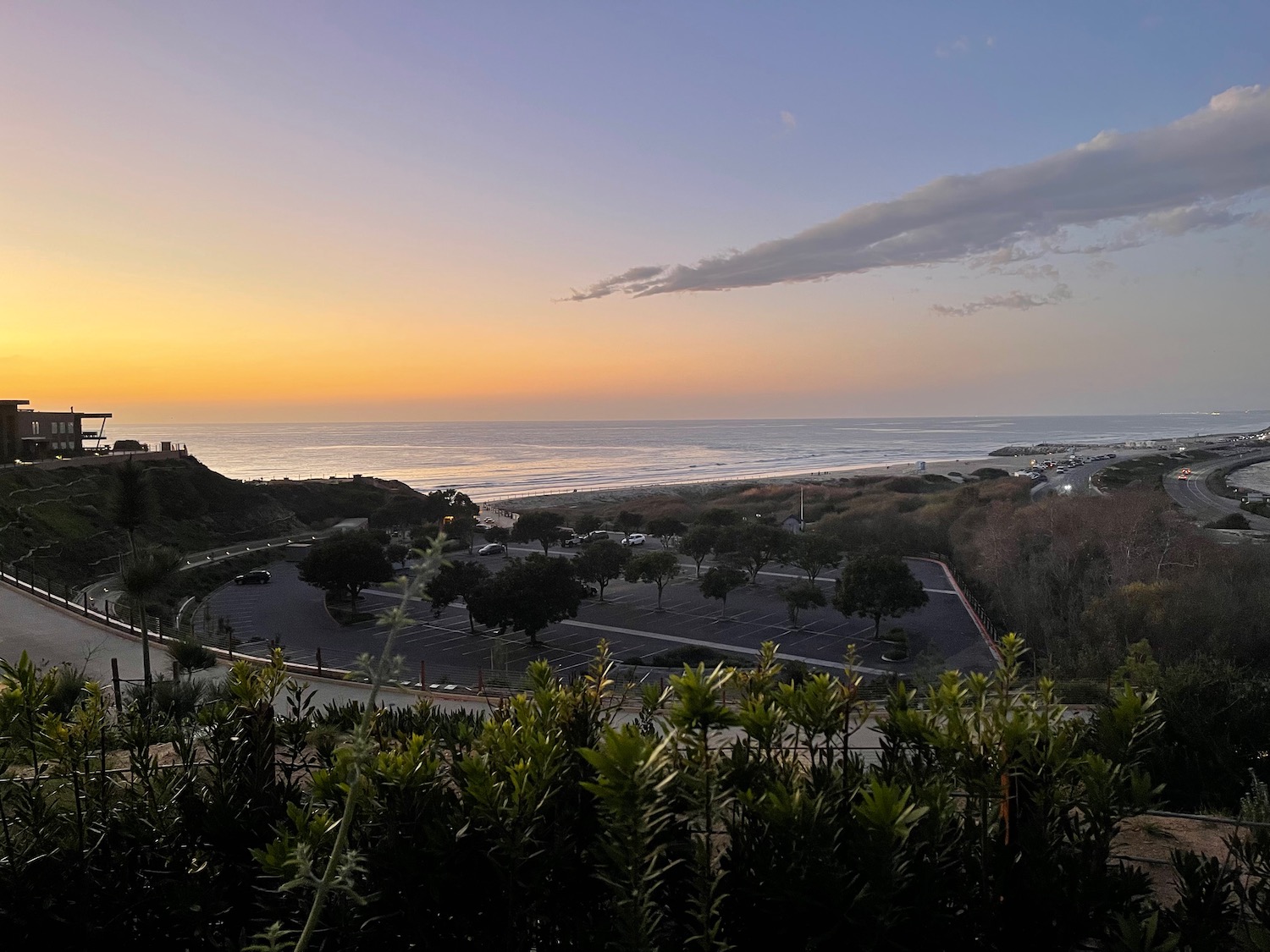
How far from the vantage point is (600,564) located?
3031cm

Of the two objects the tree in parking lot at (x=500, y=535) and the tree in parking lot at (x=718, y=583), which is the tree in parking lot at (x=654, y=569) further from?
the tree in parking lot at (x=500, y=535)

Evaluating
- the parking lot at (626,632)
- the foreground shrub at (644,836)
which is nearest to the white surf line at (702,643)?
the parking lot at (626,632)

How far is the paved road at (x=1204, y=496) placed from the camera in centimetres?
3387

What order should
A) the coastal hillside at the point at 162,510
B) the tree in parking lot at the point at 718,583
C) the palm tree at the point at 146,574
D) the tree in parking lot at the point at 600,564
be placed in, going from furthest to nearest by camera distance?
1. the coastal hillside at the point at 162,510
2. the tree in parking lot at the point at 600,564
3. the tree in parking lot at the point at 718,583
4. the palm tree at the point at 146,574

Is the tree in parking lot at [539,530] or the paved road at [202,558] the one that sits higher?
the tree in parking lot at [539,530]

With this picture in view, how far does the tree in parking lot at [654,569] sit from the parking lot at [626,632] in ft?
3.53

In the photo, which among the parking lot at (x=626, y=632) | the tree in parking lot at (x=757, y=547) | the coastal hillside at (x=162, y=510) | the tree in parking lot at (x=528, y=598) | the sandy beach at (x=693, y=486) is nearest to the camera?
the parking lot at (x=626, y=632)

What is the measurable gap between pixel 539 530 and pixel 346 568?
39.2 feet

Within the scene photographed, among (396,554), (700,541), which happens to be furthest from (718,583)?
(396,554)

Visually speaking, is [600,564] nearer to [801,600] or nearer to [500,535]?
[801,600]

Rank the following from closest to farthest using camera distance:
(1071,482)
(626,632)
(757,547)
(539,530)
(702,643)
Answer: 1. (702,643)
2. (626,632)
3. (757,547)
4. (539,530)
5. (1071,482)

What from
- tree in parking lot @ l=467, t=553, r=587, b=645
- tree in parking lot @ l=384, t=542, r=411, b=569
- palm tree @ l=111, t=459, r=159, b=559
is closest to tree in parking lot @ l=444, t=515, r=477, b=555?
tree in parking lot @ l=384, t=542, r=411, b=569

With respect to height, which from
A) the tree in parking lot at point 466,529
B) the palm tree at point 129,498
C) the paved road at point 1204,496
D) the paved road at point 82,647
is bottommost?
the tree in parking lot at point 466,529

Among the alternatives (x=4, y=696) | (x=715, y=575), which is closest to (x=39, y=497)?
(x=715, y=575)
